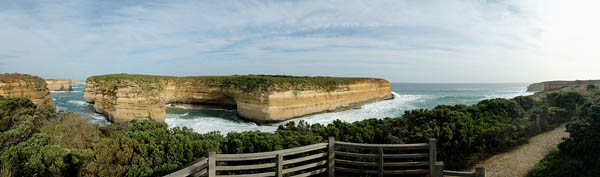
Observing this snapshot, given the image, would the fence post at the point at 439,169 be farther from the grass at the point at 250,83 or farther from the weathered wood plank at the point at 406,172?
the grass at the point at 250,83

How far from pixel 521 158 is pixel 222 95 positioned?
2861 centimetres

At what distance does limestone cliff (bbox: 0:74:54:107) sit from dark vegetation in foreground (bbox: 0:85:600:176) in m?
17.3

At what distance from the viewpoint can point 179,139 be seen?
613 cm

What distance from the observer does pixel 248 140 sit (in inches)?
243

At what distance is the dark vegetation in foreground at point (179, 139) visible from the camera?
5352 millimetres

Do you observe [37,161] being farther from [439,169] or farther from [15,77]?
[15,77]

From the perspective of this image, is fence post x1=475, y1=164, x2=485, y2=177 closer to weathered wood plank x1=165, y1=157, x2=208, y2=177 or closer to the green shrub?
weathered wood plank x1=165, y1=157, x2=208, y2=177

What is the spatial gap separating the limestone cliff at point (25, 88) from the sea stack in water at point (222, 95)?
413 cm

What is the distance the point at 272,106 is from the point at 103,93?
55.7ft

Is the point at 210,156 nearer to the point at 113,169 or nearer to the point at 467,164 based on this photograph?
the point at 113,169

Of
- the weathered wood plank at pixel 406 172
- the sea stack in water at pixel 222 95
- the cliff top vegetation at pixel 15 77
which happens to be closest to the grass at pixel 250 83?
the sea stack in water at pixel 222 95

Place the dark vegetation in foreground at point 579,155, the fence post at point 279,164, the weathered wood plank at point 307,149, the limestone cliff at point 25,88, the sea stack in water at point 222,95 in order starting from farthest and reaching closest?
1. the sea stack in water at point 222,95
2. the limestone cliff at point 25,88
3. the dark vegetation in foreground at point 579,155
4. the weathered wood plank at point 307,149
5. the fence post at point 279,164

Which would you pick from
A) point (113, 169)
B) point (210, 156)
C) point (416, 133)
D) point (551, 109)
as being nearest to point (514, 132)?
point (416, 133)

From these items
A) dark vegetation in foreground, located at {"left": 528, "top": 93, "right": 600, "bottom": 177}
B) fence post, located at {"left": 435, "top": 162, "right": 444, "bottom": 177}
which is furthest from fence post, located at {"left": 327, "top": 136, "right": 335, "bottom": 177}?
dark vegetation in foreground, located at {"left": 528, "top": 93, "right": 600, "bottom": 177}
